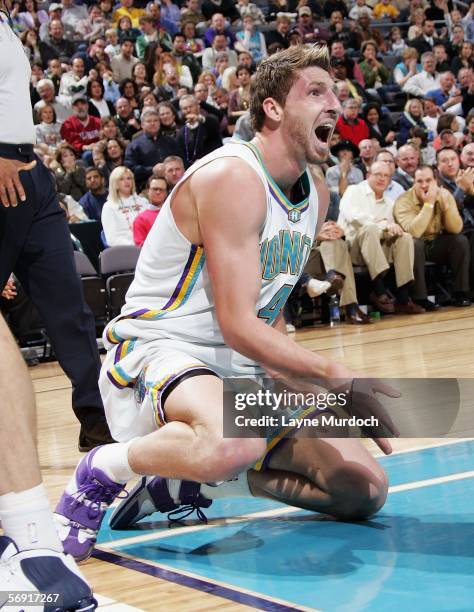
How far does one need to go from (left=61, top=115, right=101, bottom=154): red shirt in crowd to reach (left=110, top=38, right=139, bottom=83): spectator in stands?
5.60ft

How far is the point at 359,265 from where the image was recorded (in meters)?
10.0

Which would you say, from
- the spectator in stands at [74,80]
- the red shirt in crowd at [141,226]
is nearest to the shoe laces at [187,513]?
the red shirt in crowd at [141,226]

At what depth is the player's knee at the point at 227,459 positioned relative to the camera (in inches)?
115

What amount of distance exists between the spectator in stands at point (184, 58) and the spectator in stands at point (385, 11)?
5394 millimetres

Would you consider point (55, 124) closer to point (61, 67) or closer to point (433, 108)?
point (61, 67)

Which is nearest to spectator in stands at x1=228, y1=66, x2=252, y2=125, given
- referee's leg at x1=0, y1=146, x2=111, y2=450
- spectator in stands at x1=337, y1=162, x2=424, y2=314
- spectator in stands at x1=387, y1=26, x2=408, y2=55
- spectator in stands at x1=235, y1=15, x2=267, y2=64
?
spectator in stands at x1=235, y1=15, x2=267, y2=64

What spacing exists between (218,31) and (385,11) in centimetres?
444

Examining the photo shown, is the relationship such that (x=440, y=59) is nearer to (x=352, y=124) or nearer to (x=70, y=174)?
(x=352, y=124)

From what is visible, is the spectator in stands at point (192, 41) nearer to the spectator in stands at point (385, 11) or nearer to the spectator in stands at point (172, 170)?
the spectator in stands at point (385, 11)

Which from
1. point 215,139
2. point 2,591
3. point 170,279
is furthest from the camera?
point 215,139

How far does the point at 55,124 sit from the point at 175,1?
5.92m

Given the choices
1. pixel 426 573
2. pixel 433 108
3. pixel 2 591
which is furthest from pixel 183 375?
pixel 433 108

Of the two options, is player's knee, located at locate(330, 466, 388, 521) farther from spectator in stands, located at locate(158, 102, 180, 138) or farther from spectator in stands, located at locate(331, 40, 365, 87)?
spectator in stands, located at locate(331, 40, 365, 87)

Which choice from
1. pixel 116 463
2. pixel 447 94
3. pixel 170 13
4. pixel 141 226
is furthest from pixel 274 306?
pixel 170 13
